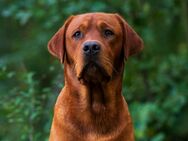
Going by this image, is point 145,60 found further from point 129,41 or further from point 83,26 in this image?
point 83,26

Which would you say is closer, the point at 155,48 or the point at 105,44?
the point at 105,44

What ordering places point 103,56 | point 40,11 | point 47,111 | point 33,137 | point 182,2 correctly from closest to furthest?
point 103,56 → point 33,137 → point 47,111 → point 40,11 → point 182,2

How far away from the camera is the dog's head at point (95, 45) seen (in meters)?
8.18

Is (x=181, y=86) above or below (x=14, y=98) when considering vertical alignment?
below

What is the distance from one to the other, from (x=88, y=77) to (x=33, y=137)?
1.49m

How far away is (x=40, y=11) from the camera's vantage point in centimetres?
1230

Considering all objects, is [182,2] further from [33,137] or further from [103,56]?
[103,56]

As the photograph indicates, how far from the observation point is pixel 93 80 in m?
8.42

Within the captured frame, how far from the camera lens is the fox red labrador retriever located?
828 cm

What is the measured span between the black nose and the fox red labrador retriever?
0.06 ft

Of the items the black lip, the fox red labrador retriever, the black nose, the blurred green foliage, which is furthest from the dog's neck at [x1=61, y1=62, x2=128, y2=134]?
the blurred green foliage

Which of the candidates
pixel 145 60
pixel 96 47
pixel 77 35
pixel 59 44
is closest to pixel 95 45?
pixel 96 47

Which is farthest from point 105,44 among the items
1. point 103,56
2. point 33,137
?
point 33,137

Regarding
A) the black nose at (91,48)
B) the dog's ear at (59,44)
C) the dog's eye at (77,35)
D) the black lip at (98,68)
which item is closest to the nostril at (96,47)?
the black nose at (91,48)
